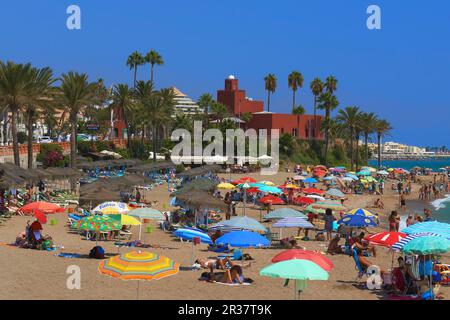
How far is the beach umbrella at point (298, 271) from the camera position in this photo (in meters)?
11.6

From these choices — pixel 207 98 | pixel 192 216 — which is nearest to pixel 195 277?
pixel 192 216

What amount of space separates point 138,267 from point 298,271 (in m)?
2.83

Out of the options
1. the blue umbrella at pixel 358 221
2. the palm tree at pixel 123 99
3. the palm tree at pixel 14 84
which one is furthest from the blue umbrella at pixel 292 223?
the palm tree at pixel 123 99

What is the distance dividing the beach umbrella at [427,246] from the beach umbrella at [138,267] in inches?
204

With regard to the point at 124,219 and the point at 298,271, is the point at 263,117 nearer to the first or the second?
the point at 124,219

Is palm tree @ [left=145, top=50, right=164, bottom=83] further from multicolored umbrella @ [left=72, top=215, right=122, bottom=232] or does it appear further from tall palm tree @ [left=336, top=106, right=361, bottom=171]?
multicolored umbrella @ [left=72, top=215, right=122, bottom=232]

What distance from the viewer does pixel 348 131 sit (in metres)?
84.5

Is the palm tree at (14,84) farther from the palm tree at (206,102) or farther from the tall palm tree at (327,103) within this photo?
the tall palm tree at (327,103)

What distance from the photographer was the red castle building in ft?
265

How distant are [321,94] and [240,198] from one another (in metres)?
52.8

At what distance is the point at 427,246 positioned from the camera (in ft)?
44.6

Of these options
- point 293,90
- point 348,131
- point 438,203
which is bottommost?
point 438,203

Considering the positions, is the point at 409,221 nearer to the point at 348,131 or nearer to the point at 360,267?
the point at 360,267

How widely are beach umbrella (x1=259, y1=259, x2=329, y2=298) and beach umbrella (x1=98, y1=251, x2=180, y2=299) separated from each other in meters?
1.79
